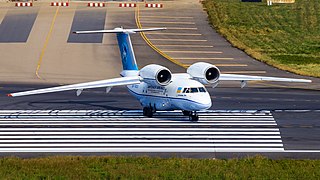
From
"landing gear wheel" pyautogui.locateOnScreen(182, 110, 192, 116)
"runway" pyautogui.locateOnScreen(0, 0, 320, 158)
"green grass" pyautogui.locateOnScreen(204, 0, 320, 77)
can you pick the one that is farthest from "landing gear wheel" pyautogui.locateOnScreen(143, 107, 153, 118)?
"green grass" pyautogui.locateOnScreen(204, 0, 320, 77)

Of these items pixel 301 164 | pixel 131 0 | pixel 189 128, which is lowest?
pixel 131 0

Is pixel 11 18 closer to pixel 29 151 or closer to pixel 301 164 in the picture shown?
pixel 29 151

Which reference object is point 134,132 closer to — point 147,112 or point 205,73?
Answer: point 147,112

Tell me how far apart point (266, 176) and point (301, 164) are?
298 cm

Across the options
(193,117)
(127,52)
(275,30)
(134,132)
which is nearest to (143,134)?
(134,132)

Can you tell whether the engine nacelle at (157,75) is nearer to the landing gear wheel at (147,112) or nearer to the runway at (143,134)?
the landing gear wheel at (147,112)

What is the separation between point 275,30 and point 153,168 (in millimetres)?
63265

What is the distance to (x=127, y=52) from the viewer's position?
1925 inches

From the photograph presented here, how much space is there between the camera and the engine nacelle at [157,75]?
44.6 metres

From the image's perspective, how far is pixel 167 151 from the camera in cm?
3703

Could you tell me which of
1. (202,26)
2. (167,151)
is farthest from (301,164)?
(202,26)

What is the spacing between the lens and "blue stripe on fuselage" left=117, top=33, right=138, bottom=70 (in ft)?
160

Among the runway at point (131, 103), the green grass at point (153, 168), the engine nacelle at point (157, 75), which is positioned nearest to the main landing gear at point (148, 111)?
the runway at point (131, 103)

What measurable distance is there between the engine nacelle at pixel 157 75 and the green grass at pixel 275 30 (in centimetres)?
2587
